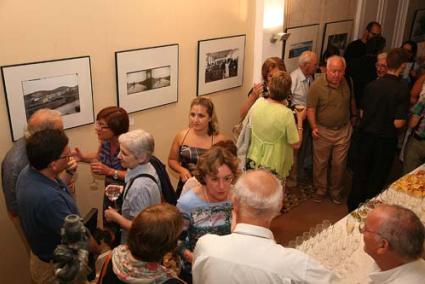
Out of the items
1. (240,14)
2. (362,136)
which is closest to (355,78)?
(362,136)

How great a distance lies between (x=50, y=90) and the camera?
139 inches

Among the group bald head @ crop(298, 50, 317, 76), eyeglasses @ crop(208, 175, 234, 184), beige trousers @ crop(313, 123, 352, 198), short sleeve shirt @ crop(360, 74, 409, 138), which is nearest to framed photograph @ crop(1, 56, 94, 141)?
eyeglasses @ crop(208, 175, 234, 184)

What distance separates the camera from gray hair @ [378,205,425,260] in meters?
2.06

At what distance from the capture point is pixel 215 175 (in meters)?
2.59

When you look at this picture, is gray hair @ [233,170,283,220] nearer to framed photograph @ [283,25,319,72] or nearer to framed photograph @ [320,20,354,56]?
framed photograph @ [283,25,319,72]

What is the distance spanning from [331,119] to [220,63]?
1474 mm

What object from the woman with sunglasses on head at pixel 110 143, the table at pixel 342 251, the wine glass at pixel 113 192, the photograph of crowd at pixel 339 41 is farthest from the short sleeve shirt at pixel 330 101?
the wine glass at pixel 113 192

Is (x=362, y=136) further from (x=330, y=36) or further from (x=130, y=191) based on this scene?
(x=130, y=191)

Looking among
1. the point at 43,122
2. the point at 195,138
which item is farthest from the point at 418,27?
the point at 43,122

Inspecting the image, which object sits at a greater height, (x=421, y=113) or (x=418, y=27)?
(x=418, y=27)

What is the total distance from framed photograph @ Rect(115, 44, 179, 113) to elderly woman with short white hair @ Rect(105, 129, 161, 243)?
1389 millimetres

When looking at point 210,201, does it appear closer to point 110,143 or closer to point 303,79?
point 110,143

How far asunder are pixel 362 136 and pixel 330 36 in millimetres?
2409

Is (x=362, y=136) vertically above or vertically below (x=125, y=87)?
below
